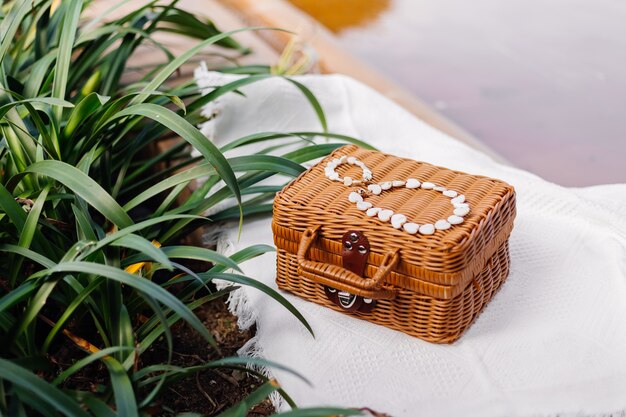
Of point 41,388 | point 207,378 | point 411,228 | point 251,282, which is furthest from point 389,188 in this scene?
point 41,388

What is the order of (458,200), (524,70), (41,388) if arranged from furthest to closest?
(524,70)
(458,200)
(41,388)

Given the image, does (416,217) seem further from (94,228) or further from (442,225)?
(94,228)

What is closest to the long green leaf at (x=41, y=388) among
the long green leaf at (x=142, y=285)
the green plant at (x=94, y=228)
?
the green plant at (x=94, y=228)

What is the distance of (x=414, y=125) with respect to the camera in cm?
184

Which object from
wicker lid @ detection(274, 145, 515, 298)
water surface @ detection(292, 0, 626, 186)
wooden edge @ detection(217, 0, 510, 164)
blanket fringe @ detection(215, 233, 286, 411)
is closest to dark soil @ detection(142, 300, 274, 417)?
blanket fringe @ detection(215, 233, 286, 411)

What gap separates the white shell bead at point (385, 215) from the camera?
1167 mm

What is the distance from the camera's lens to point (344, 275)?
1.18 meters

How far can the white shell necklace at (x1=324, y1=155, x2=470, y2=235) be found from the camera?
114 cm

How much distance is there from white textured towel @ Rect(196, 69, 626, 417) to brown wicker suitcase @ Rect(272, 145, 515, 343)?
1.7 inches

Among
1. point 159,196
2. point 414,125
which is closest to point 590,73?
point 414,125

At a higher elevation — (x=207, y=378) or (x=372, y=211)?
(x=372, y=211)

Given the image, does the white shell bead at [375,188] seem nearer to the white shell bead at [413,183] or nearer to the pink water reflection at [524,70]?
the white shell bead at [413,183]

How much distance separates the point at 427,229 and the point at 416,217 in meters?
0.05

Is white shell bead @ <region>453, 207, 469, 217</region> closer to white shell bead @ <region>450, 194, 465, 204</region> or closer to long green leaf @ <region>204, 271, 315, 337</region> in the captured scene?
white shell bead @ <region>450, 194, 465, 204</region>
